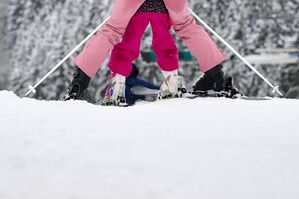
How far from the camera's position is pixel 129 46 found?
145 inches

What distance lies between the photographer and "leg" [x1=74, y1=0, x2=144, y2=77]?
3.54 metres

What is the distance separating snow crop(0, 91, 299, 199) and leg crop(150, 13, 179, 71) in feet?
4.44

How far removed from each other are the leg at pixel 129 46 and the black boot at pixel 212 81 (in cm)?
59

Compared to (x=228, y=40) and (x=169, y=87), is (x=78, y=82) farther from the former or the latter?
(x=228, y=40)

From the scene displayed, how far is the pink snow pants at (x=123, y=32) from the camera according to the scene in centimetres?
355

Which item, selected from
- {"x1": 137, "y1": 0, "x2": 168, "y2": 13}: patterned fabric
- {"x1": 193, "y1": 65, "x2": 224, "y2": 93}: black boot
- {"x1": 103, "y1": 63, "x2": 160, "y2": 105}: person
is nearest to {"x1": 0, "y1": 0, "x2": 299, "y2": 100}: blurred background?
{"x1": 103, "y1": 63, "x2": 160, "y2": 105}: person

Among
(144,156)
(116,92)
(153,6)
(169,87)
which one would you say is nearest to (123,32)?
(153,6)

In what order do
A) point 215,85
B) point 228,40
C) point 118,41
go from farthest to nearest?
1. point 228,40
2. point 215,85
3. point 118,41

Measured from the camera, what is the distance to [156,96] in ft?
13.5

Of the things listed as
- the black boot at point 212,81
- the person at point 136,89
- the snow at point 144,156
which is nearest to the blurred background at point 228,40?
the person at point 136,89

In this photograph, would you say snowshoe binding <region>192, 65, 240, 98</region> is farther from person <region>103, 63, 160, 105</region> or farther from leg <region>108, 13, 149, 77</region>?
leg <region>108, 13, 149, 77</region>

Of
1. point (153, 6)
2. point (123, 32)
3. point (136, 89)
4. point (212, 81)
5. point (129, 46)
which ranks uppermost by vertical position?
point (153, 6)

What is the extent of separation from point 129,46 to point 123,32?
12 centimetres

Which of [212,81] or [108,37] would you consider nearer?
[108,37]
